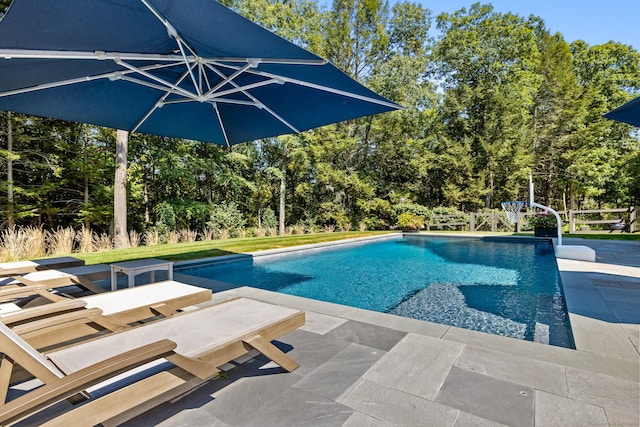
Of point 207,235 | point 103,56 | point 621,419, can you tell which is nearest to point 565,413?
point 621,419

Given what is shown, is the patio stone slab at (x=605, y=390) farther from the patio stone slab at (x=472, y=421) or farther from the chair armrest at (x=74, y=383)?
the chair armrest at (x=74, y=383)

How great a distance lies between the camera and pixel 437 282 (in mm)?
6383

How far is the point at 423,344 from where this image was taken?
2.75 metres

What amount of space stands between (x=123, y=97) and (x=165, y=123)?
2.89 feet

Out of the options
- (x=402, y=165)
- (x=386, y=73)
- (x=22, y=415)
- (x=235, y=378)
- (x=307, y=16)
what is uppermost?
(x=307, y=16)

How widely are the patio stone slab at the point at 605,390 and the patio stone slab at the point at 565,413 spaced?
0.08 metres

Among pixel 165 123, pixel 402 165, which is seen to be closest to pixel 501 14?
pixel 402 165

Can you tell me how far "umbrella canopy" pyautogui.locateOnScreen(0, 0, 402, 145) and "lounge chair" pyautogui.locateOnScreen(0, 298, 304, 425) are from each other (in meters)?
2.21

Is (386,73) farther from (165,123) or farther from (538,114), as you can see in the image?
(165,123)

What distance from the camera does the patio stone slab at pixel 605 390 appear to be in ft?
6.29

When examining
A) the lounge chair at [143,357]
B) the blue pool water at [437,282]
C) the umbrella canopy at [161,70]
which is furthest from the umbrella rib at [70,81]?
the blue pool water at [437,282]

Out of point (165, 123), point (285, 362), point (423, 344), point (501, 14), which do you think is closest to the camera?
point (285, 362)

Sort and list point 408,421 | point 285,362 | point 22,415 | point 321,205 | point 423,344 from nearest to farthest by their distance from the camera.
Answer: point 22,415 < point 408,421 < point 285,362 < point 423,344 < point 321,205

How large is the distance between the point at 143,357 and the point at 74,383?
0.28m
